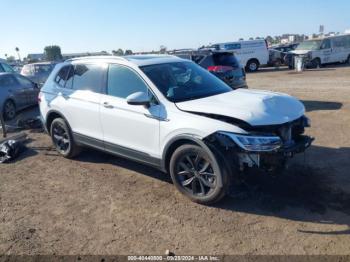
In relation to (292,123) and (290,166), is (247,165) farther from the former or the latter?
(290,166)

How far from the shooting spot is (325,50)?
23.6 m

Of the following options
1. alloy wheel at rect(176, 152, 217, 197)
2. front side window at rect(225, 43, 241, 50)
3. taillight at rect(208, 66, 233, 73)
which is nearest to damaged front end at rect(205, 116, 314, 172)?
alloy wheel at rect(176, 152, 217, 197)

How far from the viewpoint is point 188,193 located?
4566mm

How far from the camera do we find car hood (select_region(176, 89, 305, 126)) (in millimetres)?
4102

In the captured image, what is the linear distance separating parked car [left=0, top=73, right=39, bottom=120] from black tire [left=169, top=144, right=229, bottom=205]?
26.2 ft

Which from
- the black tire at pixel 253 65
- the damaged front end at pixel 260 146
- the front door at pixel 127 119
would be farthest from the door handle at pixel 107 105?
the black tire at pixel 253 65

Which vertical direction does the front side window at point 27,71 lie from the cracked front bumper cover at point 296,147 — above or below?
above

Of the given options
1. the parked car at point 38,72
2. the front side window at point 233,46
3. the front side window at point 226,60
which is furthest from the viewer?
the front side window at point 233,46

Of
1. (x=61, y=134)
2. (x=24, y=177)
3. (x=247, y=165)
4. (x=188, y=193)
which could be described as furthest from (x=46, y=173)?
(x=247, y=165)

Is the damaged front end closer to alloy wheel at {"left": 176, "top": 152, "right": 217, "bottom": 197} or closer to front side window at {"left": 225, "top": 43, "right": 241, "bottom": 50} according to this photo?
alloy wheel at {"left": 176, "top": 152, "right": 217, "bottom": 197}

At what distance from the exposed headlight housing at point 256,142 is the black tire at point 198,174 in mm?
326

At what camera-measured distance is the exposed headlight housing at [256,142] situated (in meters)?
3.98

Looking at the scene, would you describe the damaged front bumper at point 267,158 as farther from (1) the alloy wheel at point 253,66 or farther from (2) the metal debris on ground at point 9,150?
(1) the alloy wheel at point 253,66

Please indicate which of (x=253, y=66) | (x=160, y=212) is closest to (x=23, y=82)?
(x=160, y=212)
